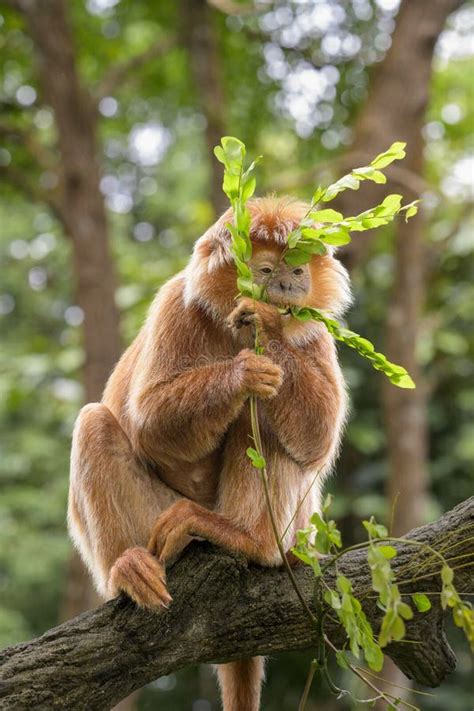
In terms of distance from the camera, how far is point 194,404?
114 inches

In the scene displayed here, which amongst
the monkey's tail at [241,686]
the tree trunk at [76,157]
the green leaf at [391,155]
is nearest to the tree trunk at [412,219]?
the tree trunk at [76,157]

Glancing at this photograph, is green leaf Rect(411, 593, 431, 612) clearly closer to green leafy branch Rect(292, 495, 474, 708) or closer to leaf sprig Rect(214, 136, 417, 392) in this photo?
green leafy branch Rect(292, 495, 474, 708)

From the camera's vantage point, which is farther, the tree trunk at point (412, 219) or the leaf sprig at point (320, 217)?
the tree trunk at point (412, 219)

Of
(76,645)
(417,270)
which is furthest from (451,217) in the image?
(76,645)

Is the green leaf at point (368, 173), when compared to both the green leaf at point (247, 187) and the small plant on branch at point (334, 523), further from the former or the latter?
the green leaf at point (247, 187)

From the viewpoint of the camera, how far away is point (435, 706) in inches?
375

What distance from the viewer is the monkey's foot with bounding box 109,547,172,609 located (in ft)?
8.88

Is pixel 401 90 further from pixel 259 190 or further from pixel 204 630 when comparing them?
pixel 204 630

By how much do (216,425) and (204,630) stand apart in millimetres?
590

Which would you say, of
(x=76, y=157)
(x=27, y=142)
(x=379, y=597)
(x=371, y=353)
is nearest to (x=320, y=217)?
(x=371, y=353)

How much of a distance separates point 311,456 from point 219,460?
1.07 feet

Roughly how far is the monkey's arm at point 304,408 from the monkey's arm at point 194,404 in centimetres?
16

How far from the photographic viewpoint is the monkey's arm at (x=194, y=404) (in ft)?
9.04

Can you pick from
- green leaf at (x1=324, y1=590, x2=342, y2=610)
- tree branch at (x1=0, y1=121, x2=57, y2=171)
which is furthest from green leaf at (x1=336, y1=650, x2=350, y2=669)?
tree branch at (x1=0, y1=121, x2=57, y2=171)
